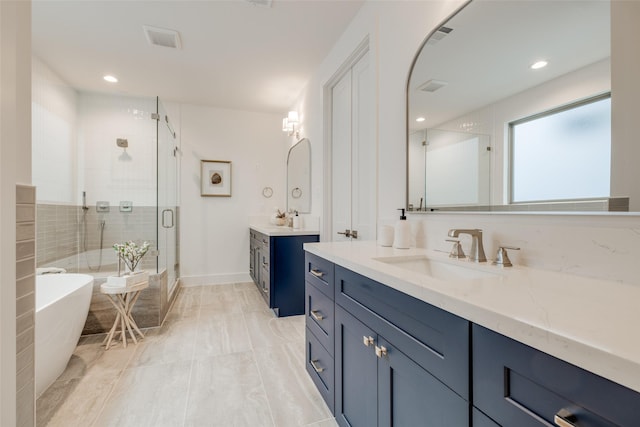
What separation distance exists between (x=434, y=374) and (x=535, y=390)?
26cm

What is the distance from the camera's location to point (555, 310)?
0.55 m

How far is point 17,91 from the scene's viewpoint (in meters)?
0.81

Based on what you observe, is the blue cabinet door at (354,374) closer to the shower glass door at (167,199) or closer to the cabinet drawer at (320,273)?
the cabinet drawer at (320,273)

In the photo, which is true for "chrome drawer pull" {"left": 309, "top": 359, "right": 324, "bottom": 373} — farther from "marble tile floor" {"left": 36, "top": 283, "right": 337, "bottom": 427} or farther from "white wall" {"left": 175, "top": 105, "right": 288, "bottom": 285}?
"white wall" {"left": 175, "top": 105, "right": 288, "bottom": 285}

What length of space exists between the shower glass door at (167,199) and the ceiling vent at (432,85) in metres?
2.79

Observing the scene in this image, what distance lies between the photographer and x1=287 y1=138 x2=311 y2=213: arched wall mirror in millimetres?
3330

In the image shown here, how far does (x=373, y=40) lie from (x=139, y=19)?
6.11 ft

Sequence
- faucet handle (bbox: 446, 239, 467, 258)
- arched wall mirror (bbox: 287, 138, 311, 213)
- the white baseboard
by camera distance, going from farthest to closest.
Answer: the white baseboard → arched wall mirror (bbox: 287, 138, 311, 213) → faucet handle (bbox: 446, 239, 467, 258)

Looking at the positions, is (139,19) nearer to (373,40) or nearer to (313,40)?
(313,40)

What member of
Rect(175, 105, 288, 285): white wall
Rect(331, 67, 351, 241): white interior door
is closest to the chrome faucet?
Rect(331, 67, 351, 241): white interior door

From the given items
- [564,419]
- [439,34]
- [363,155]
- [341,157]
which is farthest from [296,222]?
[564,419]

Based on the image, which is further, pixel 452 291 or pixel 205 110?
pixel 205 110

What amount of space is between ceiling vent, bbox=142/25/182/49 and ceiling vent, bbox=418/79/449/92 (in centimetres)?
216

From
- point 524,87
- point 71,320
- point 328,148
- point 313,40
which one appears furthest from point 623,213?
point 71,320
